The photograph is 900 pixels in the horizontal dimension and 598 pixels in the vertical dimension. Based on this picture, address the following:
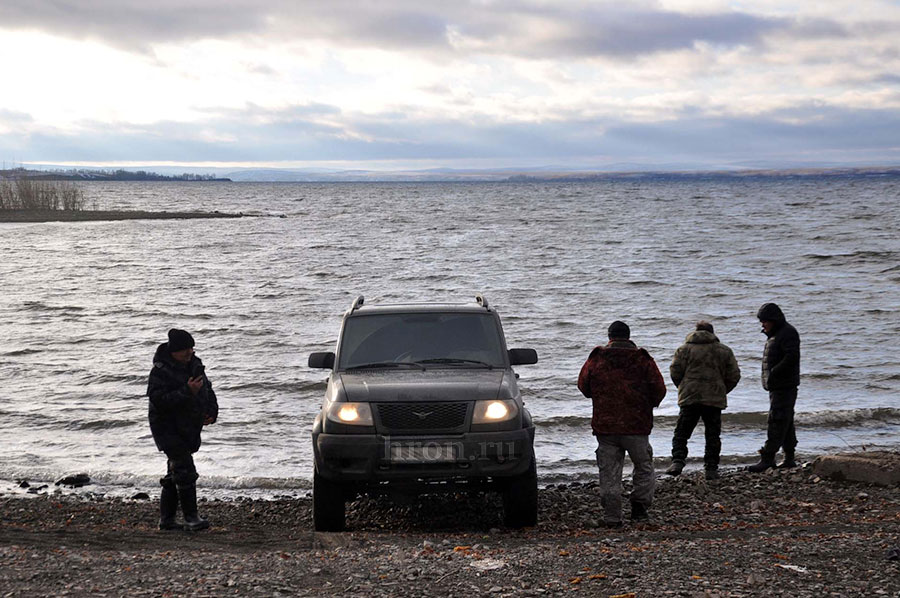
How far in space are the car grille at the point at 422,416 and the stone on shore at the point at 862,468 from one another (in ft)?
15.0

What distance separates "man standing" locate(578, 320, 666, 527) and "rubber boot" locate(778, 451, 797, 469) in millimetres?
3247

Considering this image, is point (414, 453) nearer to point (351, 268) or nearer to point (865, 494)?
point (865, 494)

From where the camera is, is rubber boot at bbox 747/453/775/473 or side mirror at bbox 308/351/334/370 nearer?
side mirror at bbox 308/351/334/370

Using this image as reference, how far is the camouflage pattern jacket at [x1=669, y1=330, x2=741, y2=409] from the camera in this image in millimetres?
10164

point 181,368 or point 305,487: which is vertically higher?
point 181,368

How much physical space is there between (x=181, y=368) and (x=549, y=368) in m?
11.6

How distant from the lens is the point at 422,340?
28.7ft

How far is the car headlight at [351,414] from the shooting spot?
757cm

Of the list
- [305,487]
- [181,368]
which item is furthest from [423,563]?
[305,487]

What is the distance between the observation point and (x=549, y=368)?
61.1 feet

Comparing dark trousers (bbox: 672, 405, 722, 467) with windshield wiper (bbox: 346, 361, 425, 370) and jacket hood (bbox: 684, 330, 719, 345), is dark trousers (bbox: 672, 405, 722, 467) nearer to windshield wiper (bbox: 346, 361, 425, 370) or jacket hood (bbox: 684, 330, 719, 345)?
jacket hood (bbox: 684, 330, 719, 345)

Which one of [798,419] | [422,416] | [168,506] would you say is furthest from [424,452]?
[798,419]

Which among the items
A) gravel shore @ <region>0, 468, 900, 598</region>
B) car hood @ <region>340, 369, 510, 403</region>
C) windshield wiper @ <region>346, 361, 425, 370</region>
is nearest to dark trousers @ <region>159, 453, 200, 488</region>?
gravel shore @ <region>0, 468, 900, 598</region>

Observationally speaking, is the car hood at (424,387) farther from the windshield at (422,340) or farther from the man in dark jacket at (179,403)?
the man in dark jacket at (179,403)
